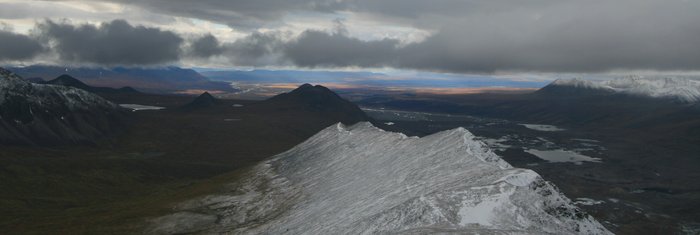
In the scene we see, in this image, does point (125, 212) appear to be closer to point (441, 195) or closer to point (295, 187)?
point (295, 187)

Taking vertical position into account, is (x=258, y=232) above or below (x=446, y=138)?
below

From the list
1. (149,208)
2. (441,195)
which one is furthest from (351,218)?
(149,208)

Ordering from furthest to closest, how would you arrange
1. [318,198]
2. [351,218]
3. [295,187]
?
[295,187]
[318,198]
[351,218]

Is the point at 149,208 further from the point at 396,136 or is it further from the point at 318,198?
the point at 396,136

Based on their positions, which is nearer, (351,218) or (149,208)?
(351,218)

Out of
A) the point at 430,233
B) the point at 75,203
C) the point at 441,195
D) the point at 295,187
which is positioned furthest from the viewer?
the point at 75,203

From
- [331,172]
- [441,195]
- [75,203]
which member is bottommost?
[75,203]
